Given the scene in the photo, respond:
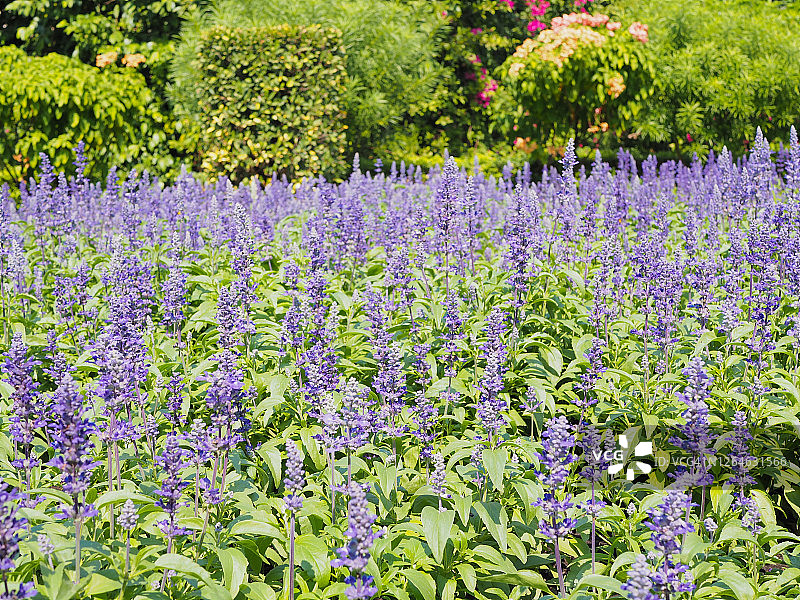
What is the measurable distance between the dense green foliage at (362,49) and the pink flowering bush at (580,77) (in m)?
2.11

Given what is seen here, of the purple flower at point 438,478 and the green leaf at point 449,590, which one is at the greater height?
the purple flower at point 438,478

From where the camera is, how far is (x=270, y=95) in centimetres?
1255

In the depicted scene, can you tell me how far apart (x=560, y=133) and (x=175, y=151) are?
25.1 feet

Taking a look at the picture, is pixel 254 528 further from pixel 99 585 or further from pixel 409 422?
pixel 409 422

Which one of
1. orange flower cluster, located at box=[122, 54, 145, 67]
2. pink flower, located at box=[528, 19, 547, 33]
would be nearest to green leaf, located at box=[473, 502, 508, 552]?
orange flower cluster, located at box=[122, 54, 145, 67]

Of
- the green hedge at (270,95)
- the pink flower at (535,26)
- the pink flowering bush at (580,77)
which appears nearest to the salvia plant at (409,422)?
the green hedge at (270,95)

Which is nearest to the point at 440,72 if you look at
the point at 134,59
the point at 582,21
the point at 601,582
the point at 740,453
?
the point at 582,21

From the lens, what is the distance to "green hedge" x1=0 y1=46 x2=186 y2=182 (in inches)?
512

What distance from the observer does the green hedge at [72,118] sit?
13.0 metres

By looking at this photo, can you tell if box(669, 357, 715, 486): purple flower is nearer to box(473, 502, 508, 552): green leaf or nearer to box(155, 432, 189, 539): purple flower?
box(473, 502, 508, 552): green leaf

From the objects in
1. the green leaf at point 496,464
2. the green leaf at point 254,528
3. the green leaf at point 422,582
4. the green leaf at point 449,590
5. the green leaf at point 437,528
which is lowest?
the green leaf at point 449,590

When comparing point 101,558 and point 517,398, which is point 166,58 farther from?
point 101,558

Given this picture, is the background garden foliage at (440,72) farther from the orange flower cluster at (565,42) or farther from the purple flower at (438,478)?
the purple flower at (438,478)

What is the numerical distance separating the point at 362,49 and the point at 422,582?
13410 millimetres
